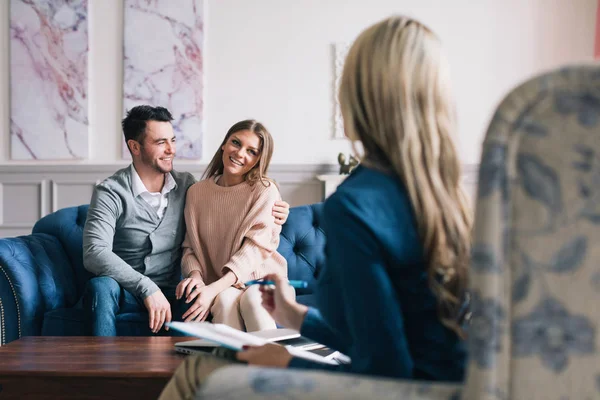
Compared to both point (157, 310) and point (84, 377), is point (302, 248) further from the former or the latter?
point (84, 377)

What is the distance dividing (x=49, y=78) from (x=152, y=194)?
2.51 meters

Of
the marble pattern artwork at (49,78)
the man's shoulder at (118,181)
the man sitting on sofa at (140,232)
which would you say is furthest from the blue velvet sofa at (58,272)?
the marble pattern artwork at (49,78)

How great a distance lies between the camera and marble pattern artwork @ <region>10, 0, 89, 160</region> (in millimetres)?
4688

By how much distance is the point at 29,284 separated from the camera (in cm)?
234

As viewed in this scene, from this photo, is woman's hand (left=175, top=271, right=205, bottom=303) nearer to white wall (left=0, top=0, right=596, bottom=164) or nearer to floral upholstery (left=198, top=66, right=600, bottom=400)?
floral upholstery (left=198, top=66, right=600, bottom=400)

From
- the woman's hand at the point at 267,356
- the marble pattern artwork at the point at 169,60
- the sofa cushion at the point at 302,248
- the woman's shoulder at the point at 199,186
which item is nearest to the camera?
the woman's hand at the point at 267,356

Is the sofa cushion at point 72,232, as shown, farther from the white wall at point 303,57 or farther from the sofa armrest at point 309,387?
the sofa armrest at point 309,387

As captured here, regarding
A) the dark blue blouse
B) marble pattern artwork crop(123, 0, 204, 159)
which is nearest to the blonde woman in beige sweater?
the dark blue blouse

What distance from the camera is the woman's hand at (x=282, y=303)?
124 centimetres

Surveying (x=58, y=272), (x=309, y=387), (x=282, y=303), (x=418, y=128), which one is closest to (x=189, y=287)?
(x=58, y=272)

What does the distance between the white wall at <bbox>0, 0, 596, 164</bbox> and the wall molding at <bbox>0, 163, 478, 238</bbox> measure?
9 centimetres

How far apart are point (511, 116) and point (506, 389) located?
0.26m

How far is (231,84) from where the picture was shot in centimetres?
473

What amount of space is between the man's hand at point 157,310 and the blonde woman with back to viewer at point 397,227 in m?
1.32
